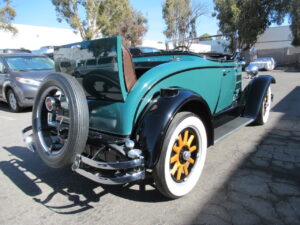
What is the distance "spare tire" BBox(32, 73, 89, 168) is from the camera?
2018 mm

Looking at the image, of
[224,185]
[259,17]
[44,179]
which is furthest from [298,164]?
[259,17]

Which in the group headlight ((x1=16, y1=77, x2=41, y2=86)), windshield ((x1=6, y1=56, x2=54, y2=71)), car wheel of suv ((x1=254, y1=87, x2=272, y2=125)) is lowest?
car wheel of suv ((x1=254, y1=87, x2=272, y2=125))

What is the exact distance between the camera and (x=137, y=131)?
2.20 meters

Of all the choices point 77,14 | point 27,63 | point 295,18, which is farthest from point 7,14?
point 295,18

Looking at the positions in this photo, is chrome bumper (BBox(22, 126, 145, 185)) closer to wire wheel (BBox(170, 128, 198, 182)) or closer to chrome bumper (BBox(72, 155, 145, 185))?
chrome bumper (BBox(72, 155, 145, 185))

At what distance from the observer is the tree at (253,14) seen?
21.8m

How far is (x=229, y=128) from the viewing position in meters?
3.33

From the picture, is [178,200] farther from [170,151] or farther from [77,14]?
[77,14]

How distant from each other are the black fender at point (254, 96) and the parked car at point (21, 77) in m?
5.29

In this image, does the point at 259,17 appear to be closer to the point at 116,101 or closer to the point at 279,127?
the point at 279,127

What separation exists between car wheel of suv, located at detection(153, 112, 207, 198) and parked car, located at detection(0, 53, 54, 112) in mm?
5387

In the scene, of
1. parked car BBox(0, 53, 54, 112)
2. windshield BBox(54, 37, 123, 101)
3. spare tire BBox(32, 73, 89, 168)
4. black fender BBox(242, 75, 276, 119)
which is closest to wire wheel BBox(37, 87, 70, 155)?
spare tire BBox(32, 73, 89, 168)

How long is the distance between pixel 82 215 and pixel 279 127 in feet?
12.8

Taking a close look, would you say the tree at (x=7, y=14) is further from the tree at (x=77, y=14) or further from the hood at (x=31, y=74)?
the hood at (x=31, y=74)
